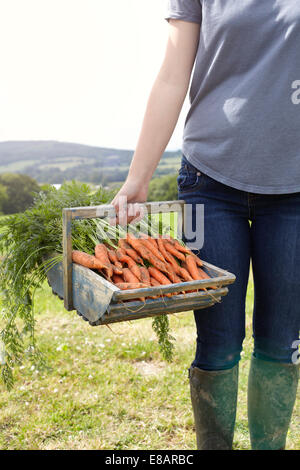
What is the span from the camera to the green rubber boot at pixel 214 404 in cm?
154

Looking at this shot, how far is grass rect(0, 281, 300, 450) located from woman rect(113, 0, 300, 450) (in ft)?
1.73

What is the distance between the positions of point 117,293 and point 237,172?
21.6 inches

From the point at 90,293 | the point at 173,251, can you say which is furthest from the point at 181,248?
the point at 90,293

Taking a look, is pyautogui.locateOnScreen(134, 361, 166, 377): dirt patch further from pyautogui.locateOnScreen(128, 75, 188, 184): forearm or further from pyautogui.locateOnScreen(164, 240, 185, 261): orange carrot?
pyautogui.locateOnScreen(128, 75, 188, 184): forearm

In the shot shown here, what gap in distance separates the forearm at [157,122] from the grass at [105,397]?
2.19 ft

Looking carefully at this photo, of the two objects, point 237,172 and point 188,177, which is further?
point 188,177

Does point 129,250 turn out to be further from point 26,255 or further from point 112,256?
point 26,255

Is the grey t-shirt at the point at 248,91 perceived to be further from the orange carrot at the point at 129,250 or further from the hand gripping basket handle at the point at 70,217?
the orange carrot at the point at 129,250

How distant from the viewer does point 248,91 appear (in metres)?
1.36

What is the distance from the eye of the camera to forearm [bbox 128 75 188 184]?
1.45 meters

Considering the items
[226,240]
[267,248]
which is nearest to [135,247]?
[226,240]

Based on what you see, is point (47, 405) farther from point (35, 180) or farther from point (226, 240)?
point (35, 180)

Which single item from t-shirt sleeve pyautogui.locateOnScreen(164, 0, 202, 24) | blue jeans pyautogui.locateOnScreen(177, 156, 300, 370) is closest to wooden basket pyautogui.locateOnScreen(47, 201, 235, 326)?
blue jeans pyautogui.locateOnScreen(177, 156, 300, 370)

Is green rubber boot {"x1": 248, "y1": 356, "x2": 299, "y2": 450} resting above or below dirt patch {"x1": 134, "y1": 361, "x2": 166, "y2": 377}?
above
